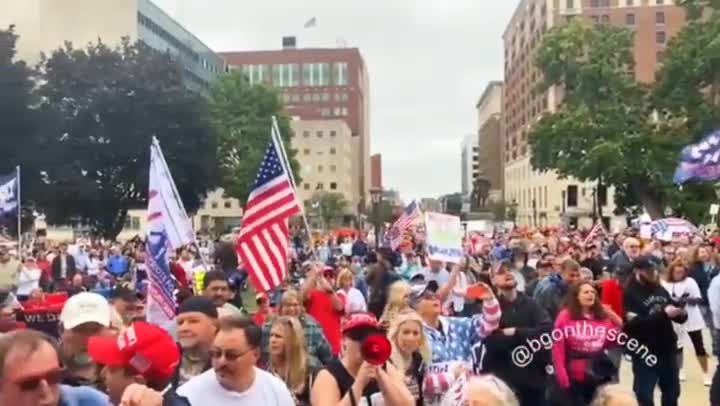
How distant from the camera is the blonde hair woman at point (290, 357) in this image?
6.18m

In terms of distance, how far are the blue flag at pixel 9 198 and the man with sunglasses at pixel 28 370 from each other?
25.2 m

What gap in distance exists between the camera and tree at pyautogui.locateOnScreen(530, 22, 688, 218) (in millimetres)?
46094

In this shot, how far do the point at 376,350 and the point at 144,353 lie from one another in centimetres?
123

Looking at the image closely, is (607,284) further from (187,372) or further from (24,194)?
(24,194)

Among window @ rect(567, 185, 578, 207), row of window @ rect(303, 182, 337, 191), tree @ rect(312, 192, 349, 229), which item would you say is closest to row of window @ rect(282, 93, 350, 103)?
row of window @ rect(303, 182, 337, 191)

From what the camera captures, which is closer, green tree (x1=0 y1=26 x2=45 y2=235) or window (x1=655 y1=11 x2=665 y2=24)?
green tree (x1=0 y1=26 x2=45 y2=235)

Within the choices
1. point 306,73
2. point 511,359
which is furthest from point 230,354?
point 306,73

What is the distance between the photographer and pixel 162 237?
363 inches

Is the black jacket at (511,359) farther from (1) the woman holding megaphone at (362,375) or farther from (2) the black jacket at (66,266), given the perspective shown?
(2) the black jacket at (66,266)

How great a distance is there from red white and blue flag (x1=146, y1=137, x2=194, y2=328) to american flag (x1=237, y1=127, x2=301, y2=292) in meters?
0.63

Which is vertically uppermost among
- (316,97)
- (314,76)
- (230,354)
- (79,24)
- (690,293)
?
(314,76)

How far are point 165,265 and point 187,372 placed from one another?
3.39m

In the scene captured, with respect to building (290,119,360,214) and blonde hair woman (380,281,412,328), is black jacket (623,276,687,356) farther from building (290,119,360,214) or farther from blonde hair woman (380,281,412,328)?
building (290,119,360,214)

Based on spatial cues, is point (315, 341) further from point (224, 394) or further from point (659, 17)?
point (659, 17)
